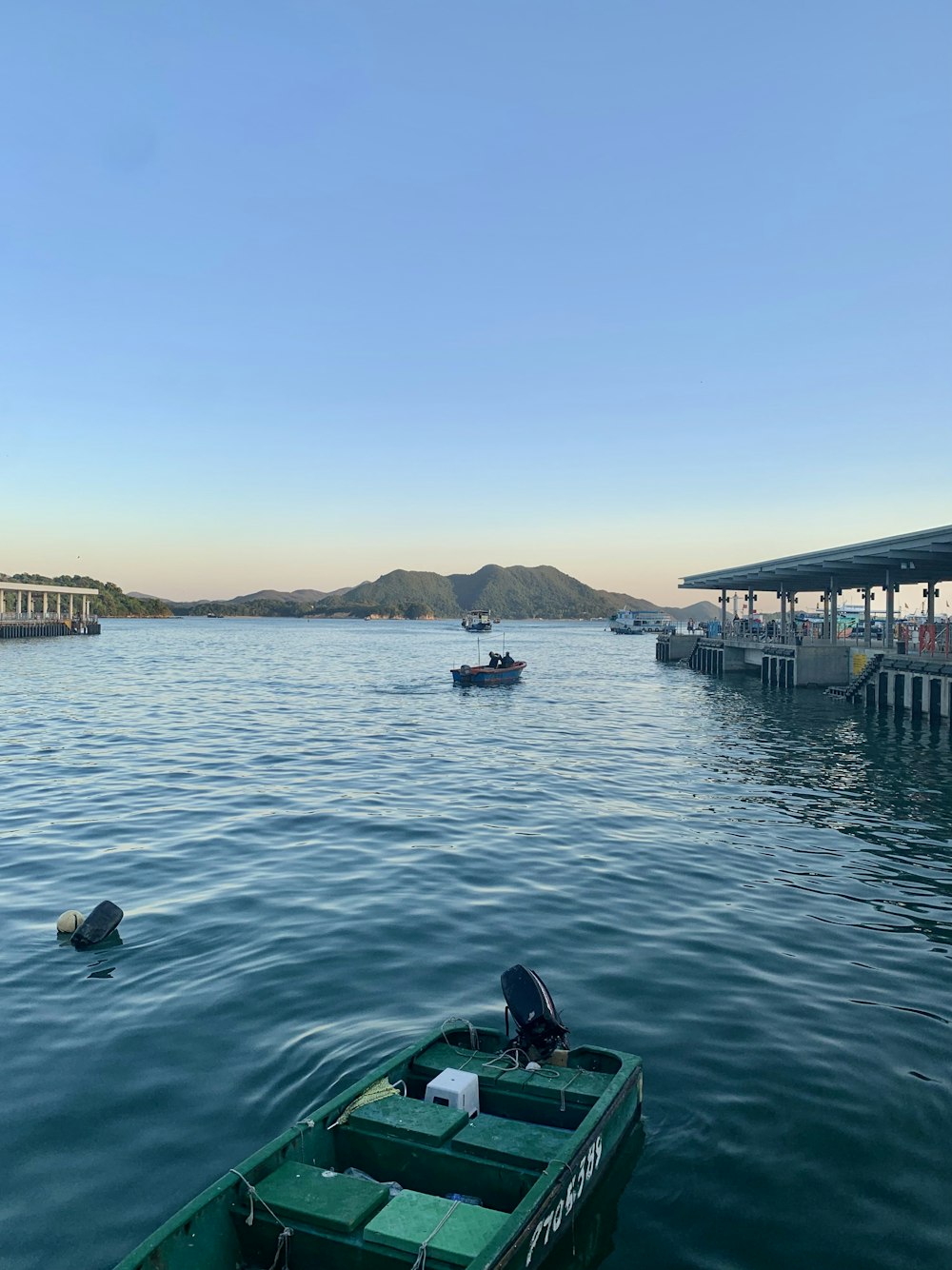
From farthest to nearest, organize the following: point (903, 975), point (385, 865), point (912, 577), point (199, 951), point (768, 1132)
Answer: point (912, 577), point (385, 865), point (199, 951), point (903, 975), point (768, 1132)

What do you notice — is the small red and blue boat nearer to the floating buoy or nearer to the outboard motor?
the floating buoy

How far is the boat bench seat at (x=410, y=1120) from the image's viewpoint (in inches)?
297

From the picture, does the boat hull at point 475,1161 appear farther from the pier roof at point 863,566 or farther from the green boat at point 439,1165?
the pier roof at point 863,566

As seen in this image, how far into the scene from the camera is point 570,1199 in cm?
693

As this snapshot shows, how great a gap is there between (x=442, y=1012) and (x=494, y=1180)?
4.01 metres

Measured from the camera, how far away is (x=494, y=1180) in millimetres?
7156

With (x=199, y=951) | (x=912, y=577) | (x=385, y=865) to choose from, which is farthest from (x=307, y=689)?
(x=199, y=951)

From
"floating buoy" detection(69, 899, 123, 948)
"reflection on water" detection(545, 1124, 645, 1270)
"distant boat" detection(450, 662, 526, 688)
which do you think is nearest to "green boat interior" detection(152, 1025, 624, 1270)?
"reflection on water" detection(545, 1124, 645, 1270)

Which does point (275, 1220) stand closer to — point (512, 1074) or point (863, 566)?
point (512, 1074)

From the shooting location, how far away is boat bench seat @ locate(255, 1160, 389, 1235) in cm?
651

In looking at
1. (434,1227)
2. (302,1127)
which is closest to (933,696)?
(302,1127)

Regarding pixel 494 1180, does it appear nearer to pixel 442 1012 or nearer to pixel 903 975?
pixel 442 1012

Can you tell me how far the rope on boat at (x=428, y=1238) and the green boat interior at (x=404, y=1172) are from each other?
0.05 ft

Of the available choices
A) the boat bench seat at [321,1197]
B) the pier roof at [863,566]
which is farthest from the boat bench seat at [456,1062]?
the pier roof at [863,566]
